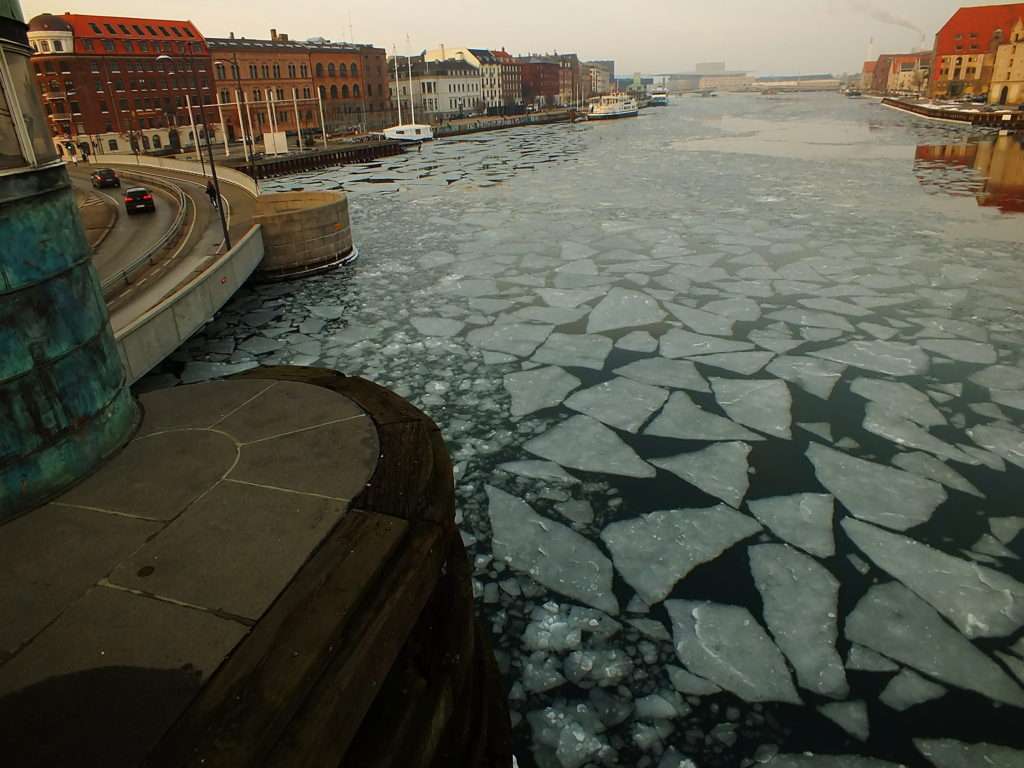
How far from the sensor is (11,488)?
3.29 meters

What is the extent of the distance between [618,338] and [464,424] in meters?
3.78

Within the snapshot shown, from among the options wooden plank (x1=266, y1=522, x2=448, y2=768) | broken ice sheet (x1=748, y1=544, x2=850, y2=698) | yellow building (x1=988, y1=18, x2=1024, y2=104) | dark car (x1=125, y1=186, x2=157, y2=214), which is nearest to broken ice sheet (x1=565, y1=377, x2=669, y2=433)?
broken ice sheet (x1=748, y1=544, x2=850, y2=698)

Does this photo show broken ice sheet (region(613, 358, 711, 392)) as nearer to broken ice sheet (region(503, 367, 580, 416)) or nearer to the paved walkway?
broken ice sheet (region(503, 367, 580, 416))

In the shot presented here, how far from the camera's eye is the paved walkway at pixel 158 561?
2.30 meters

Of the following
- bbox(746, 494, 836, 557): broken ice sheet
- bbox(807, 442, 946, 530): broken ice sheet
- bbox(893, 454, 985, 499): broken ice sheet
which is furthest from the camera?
bbox(893, 454, 985, 499): broken ice sheet

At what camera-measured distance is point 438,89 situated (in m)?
94.7

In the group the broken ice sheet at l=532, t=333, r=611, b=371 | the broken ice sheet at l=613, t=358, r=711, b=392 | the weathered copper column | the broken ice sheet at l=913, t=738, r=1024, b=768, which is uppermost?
the weathered copper column

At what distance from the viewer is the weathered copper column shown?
3.18 m

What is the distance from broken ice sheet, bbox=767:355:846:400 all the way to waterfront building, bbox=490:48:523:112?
109m

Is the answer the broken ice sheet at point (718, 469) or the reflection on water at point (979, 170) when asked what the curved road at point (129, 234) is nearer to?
the broken ice sheet at point (718, 469)

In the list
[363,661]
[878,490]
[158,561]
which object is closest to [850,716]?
[878,490]

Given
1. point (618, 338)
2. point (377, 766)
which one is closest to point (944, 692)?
point (377, 766)

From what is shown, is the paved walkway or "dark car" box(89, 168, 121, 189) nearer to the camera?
the paved walkway

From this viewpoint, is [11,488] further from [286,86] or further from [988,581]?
[286,86]
